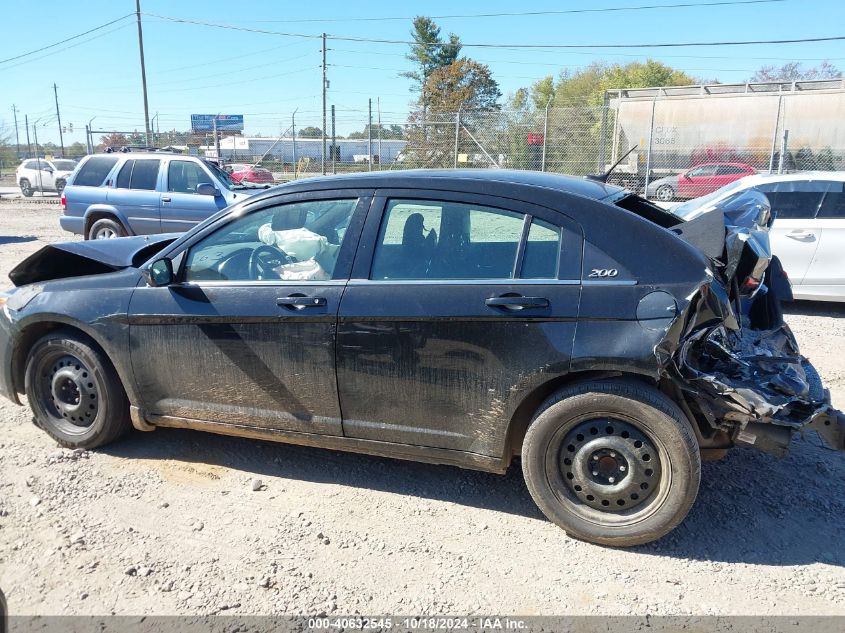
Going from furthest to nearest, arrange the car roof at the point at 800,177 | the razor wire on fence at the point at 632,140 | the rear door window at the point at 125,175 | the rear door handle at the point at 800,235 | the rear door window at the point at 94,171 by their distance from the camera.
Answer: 1. the razor wire on fence at the point at 632,140
2. the rear door window at the point at 94,171
3. the rear door window at the point at 125,175
4. the car roof at the point at 800,177
5. the rear door handle at the point at 800,235

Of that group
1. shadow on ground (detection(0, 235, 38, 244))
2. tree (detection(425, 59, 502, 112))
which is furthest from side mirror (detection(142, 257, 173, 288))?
tree (detection(425, 59, 502, 112))

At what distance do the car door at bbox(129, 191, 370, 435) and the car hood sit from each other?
0.73 metres

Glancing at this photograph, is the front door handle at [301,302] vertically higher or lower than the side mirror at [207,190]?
lower

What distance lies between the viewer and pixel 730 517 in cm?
352

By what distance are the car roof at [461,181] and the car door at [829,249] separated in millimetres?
4742

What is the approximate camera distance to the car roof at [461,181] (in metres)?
3.56

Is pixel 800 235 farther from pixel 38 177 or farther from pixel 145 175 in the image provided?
pixel 38 177

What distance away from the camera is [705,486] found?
3799 mm

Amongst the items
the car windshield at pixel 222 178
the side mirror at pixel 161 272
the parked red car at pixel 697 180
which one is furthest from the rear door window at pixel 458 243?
the parked red car at pixel 697 180

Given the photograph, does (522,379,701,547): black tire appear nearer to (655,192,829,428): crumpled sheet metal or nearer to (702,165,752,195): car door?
(655,192,829,428): crumpled sheet metal

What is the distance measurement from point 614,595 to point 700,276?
1487 millimetres

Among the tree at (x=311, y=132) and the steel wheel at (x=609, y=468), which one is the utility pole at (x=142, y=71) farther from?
the steel wheel at (x=609, y=468)

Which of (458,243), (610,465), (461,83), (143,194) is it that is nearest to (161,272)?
(458,243)

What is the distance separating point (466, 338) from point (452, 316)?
5.0 inches
